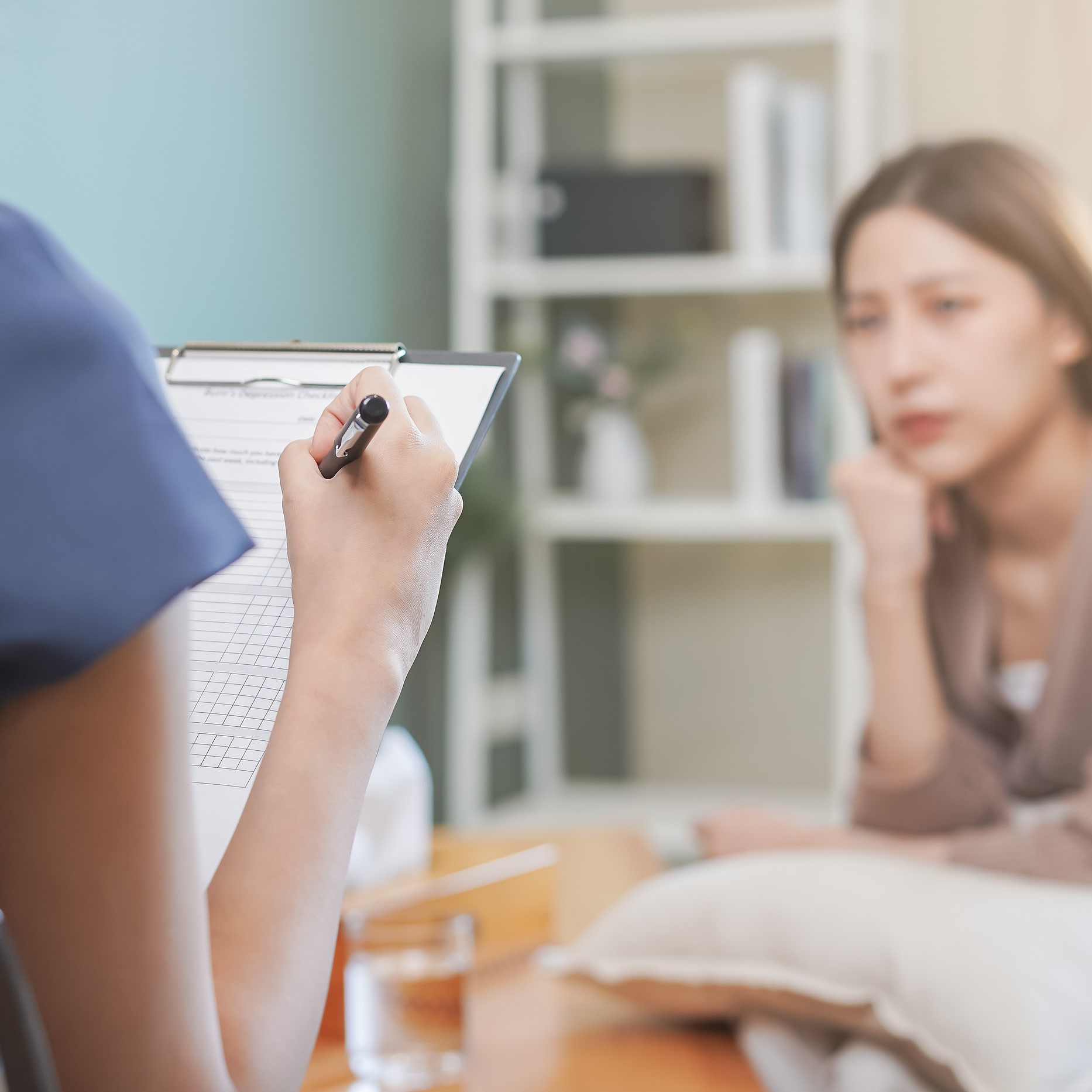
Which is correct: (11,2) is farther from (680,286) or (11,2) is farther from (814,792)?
(814,792)

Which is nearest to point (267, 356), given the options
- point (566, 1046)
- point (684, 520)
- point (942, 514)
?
point (566, 1046)

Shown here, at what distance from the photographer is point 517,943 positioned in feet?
3.31

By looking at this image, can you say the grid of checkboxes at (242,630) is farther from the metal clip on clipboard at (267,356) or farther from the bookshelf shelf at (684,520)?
the bookshelf shelf at (684,520)

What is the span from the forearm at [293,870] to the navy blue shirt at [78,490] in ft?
0.26

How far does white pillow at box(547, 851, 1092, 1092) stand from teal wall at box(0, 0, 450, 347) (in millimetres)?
573

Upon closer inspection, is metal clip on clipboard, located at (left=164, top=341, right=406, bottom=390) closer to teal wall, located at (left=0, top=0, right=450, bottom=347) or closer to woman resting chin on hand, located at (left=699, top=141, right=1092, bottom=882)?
teal wall, located at (left=0, top=0, right=450, bottom=347)

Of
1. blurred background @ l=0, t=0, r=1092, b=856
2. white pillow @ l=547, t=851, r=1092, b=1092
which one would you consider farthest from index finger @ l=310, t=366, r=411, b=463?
blurred background @ l=0, t=0, r=1092, b=856

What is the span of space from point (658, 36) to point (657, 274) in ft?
1.24

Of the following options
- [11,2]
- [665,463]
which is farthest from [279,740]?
[665,463]

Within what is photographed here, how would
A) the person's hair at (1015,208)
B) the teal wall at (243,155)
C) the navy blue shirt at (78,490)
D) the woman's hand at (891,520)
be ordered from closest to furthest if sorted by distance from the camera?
the navy blue shirt at (78,490), the teal wall at (243,155), the person's hair at (1015,208), the woman's hand at (891,520)

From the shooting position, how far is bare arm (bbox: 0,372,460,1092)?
0.35 meters

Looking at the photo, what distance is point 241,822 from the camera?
1.41 feet

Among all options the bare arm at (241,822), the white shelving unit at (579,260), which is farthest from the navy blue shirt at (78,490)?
the white shelving unit at (579,260)

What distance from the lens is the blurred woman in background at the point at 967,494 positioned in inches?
50.0
